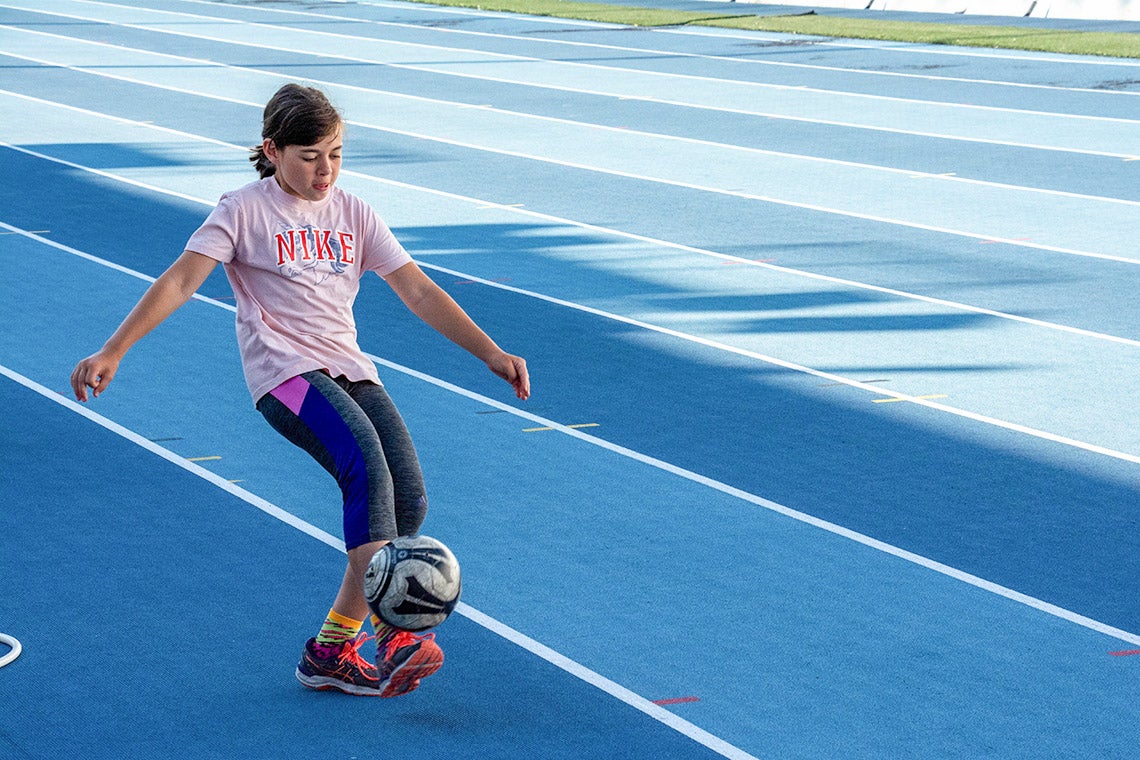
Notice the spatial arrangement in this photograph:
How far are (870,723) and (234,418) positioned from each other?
3978mm

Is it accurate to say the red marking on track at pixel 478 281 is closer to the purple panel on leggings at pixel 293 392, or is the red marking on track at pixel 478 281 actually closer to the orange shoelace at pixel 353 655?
the orange shoelace at pixel 353 655

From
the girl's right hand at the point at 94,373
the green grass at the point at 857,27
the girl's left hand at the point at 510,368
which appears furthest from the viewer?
the green grass at the point at 857,27

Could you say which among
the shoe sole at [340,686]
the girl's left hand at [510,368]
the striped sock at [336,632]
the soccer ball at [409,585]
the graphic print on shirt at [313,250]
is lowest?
the shoe sole at [340,686]

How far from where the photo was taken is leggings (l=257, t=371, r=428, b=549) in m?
4.48

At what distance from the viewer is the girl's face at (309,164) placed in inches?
180

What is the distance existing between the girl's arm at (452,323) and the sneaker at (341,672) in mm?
841

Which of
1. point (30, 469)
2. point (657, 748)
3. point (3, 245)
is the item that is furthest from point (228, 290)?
point (657, 748)

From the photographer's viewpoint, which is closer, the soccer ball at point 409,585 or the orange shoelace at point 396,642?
the soccer ball at point 409,585

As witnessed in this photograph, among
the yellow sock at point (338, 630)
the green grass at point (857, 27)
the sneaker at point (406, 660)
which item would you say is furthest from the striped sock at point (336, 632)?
the green grass at point (857, 27)

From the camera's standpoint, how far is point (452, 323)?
484cm

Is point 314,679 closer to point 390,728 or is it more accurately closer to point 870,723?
point 390,728

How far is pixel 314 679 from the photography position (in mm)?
4836

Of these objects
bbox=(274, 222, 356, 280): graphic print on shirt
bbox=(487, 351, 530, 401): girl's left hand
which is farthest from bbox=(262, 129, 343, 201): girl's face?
bbox=(487, 351, 530, 401): girl's left hand

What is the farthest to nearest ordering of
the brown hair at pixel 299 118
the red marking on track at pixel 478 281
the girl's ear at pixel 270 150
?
the red marking on track at pixel 478 281
the girl's ear at pixel 270 150
the brown hair at pixel 299 118
